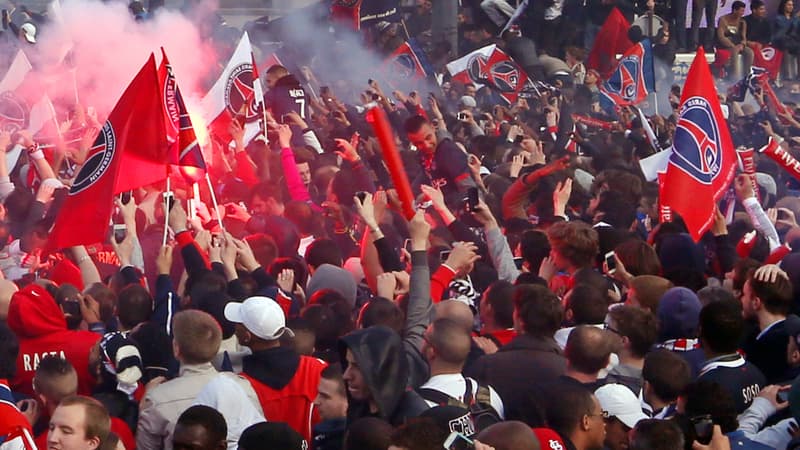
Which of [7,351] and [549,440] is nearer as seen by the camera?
[549,440]

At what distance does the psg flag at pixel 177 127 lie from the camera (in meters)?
8.73

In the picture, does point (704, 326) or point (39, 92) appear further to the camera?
point (39, 92)

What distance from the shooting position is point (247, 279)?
7.36m

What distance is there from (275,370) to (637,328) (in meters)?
1.46

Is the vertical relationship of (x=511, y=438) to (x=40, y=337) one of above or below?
above

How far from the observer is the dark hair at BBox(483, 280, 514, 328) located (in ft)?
21.7

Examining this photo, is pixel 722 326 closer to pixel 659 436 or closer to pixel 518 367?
pixel 518 367

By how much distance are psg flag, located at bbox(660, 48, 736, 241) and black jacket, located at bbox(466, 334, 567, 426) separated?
7.75 feet

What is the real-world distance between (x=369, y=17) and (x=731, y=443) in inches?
670

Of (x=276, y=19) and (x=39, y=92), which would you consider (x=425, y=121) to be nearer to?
(x=39, y=92)

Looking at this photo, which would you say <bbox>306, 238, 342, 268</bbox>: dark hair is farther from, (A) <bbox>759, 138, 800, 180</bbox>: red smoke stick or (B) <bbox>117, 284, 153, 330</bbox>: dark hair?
(A) <bbox>759, 138, 800, 180</bbox>: red smoke stick

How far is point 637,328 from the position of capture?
20.0ft

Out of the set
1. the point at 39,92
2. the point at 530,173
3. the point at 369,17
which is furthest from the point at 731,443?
the point at 369,17

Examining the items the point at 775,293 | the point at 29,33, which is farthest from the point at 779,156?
the point at 29,33
